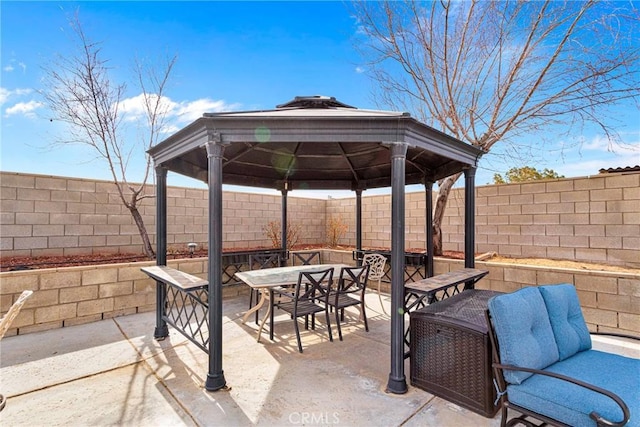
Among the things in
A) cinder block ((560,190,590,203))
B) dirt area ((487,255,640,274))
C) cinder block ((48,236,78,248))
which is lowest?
dirt area ((487,255,640,274))

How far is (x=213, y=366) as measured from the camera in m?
2.57

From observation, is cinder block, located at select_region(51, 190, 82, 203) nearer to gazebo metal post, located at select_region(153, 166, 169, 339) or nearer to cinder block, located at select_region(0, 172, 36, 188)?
cinder block, located at select_region(0, 172, 36, 188)

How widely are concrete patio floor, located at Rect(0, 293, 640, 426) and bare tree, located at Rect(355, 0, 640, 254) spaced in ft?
12.2

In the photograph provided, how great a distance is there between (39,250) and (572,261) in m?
8.24

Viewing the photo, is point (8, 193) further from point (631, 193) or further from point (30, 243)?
point (631, 193)

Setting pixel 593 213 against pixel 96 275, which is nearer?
pixel 96 275

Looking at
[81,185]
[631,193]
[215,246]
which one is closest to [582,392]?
[215,246]

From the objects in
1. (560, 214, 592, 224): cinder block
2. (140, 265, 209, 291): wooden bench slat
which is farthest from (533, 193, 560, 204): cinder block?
(140, 265, 209, 291): wooden bench slat

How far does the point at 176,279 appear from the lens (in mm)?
3195

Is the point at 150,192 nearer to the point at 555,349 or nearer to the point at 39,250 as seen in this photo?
the point at 39,250

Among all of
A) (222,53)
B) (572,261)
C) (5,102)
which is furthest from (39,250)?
(572,261)

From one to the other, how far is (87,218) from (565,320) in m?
6.44

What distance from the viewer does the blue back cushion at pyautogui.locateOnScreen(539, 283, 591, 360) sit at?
219cm

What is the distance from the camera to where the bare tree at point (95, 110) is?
17.5 ft
